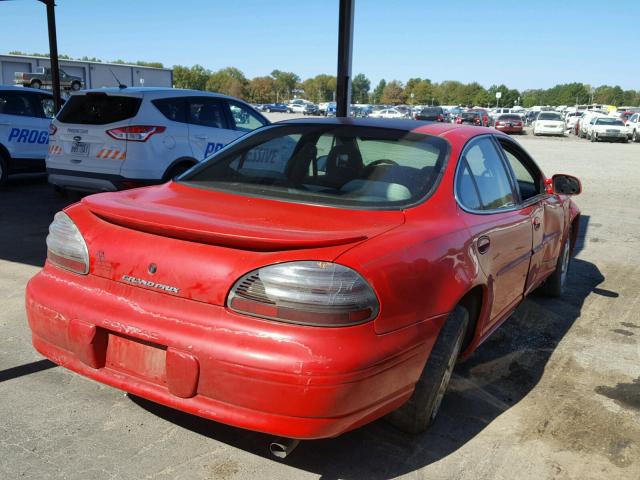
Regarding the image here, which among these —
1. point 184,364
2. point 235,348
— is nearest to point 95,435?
point 184,364

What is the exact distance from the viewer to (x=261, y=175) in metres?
3.41

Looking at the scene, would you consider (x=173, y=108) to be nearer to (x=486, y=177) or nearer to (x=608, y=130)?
(x=486, y=177)

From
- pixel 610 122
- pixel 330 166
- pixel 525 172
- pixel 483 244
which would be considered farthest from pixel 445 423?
pixel 610 122

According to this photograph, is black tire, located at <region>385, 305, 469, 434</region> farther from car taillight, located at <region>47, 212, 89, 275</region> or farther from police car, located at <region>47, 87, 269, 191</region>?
police car, located at <region>47, 87, 269, 191</region>

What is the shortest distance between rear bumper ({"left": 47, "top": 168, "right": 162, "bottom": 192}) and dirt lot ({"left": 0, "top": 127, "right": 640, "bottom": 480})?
3079 mm

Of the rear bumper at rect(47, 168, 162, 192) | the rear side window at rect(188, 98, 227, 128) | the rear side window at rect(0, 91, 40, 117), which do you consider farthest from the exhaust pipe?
the rear side window at rect(0, 91, 40, 117)

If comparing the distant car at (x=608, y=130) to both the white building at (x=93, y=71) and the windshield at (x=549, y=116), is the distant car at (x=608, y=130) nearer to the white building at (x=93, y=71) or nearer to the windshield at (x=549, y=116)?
the windshield at (x=549, y=116)

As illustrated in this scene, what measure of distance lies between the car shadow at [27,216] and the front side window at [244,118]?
2.72 metres

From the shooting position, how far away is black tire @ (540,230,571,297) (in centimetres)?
524

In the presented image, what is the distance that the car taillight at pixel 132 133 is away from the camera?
7.63 meters

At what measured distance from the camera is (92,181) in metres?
7.76

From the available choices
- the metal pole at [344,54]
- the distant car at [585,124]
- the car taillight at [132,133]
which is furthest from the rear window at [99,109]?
the distant car at [585,124]

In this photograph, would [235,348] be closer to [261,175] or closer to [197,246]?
[197,246]

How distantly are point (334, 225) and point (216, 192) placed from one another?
0.83 m
